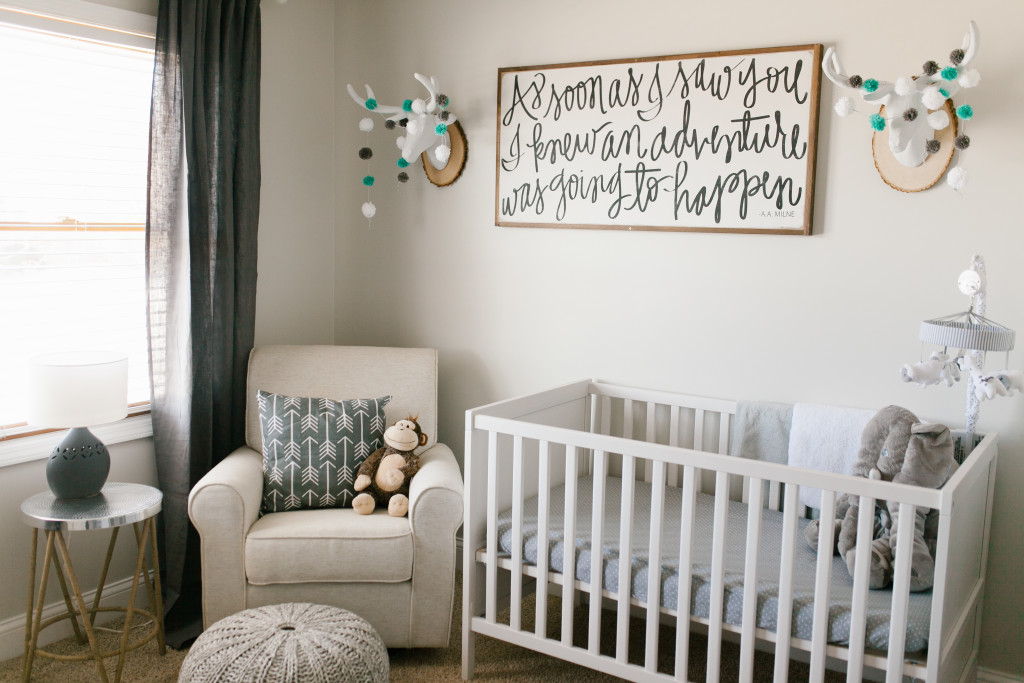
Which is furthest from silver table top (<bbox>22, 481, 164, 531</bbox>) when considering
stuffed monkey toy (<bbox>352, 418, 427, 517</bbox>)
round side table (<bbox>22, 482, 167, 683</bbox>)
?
stuffed monkey toy (<bbox>352, 418, 427, 517</bbox>)

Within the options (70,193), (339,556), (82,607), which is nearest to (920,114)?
(339,556)

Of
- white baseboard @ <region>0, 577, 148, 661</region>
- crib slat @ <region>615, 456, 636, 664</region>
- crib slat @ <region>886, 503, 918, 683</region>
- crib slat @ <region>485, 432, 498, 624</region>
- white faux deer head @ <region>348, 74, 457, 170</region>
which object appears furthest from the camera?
white faux deer head @ <region>348, 74, 457, 170</region>

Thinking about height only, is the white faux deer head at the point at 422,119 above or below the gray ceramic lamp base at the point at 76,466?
above

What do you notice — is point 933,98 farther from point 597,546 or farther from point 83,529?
point 83,529

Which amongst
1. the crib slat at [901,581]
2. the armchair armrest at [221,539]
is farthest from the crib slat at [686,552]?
the armchair armrest at [221,539]

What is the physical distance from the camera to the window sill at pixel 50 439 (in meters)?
2.56

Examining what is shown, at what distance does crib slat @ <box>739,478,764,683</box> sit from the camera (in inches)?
79.7

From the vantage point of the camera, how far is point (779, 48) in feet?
8.34

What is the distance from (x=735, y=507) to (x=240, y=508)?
149 cm

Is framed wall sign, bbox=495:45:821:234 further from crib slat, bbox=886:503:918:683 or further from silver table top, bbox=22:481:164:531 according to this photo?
silver table top, bbox=22:481:164:531

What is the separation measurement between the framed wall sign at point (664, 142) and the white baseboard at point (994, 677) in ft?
4.48

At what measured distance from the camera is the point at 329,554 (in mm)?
2543

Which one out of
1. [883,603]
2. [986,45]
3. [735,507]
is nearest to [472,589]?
[735,507]

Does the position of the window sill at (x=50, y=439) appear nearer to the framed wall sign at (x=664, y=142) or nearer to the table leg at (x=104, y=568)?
the table leg at (x=104, y=568)
